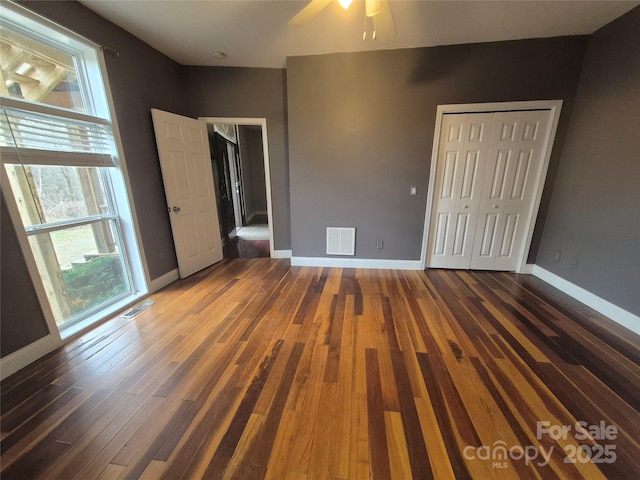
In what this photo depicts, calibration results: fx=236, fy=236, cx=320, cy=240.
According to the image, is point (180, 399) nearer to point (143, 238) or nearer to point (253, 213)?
point (143, 238)

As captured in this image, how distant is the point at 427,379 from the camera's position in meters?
1.62

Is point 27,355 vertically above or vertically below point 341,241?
below

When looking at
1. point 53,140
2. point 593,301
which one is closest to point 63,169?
point 53,140

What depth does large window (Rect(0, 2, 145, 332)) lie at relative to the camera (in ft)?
5.69

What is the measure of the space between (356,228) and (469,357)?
6.75 ft

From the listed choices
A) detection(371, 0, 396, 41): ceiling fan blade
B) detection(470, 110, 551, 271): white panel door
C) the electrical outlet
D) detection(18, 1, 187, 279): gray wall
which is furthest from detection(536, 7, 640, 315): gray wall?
detection(18, 1, 187, 279): gray wall

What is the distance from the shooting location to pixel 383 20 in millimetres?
1812

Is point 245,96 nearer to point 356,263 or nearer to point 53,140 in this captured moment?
point 53,140

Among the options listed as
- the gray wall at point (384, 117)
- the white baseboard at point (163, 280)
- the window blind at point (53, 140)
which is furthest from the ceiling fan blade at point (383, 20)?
→ the white baseboard at point (163, 280)

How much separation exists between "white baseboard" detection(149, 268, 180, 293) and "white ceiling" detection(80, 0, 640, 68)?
8.76ft

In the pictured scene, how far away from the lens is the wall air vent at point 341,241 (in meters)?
3.48

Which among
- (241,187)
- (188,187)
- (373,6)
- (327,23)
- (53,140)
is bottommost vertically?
(241,187)

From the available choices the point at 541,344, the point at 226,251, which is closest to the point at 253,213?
the point at 226,251

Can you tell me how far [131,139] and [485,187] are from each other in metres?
4.28
